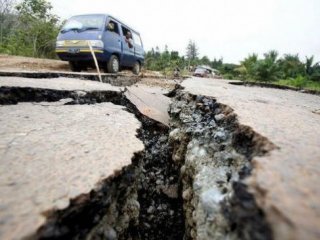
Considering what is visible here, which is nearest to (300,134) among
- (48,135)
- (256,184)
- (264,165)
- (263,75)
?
(264,165)

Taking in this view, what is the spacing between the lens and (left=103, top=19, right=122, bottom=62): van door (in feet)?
18.7

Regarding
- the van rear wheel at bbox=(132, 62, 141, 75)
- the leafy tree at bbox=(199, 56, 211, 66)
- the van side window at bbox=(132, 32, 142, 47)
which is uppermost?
the van side window at bbox=(132, 32, 142, 47)

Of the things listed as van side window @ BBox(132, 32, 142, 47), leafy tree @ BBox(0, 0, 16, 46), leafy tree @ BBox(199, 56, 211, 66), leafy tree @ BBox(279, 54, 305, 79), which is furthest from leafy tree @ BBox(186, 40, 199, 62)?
van side window @ BBox(132, 32, 142, 47)

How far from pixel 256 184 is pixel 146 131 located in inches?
59.5

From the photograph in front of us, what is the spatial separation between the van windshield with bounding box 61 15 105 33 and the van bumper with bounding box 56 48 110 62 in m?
0.53

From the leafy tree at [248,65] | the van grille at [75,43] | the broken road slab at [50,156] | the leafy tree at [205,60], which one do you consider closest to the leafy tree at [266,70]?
the leafy tree at [248,65]

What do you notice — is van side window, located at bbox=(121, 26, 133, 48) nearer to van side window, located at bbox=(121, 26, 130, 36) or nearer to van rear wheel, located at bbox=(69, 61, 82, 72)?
van side window, located at bbox=(121, 26, 130, 36)

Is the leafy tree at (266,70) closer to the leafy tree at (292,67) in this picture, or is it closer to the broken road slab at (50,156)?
the leafy tree at (292,67)

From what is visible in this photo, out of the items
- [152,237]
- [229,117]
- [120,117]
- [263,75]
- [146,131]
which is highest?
[229,117]

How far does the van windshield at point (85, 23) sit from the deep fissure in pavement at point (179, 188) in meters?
3.85

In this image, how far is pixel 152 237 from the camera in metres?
1.29

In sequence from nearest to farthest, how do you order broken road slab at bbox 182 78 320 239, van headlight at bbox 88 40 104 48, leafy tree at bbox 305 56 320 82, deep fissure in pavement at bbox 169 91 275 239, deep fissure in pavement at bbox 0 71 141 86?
broken road slab at bbox 182 78 320 239 < deep fissure in pavement at bbox 169 91 275 239 < deep fissure in pavement at bbox 0 71 141 86 < van headlight at bbox 88 40 104 48 < leafy tree at bbox 305 56 320 82

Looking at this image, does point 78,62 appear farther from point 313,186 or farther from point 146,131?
point 313,186

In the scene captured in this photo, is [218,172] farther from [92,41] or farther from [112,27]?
[112,27]
